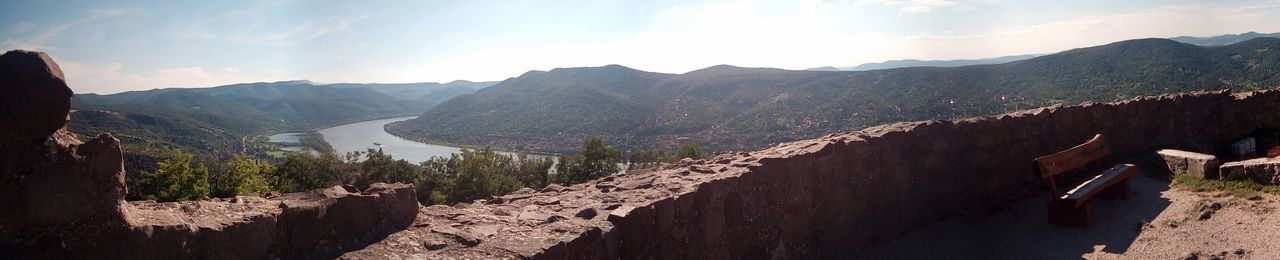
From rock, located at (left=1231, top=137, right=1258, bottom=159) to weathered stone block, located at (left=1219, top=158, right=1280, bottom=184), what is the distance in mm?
3753

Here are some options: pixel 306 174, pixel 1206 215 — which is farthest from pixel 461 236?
pixel 306 174

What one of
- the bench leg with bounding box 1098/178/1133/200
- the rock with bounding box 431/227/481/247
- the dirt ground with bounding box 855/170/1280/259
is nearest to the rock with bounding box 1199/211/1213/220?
the dirt ground with bounding box 855/170/1280/259

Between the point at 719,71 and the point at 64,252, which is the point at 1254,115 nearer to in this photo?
the point at 64,252

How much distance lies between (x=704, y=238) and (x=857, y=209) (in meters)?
2.37

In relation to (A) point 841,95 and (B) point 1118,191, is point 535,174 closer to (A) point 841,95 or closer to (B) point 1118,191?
(B) point 1118,191

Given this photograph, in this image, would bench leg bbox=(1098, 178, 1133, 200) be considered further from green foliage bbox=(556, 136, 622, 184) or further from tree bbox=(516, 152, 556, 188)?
tree bbox=(516, 152, 556, 188)

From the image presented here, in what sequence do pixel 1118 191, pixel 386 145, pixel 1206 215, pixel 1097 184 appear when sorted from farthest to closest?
pixel 386 145, pixel 1118 191, pixel 1097 184, pixel 1206 215

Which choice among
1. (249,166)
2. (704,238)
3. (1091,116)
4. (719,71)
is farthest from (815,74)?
(704,238)

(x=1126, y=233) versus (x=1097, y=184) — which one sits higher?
(x=1097, y=184)

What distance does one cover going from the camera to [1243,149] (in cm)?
1070

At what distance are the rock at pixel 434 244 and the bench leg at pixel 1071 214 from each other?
660 cm

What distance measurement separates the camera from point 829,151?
262 inches

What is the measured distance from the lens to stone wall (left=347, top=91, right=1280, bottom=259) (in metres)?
4.41

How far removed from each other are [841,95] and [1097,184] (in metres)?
52.5
